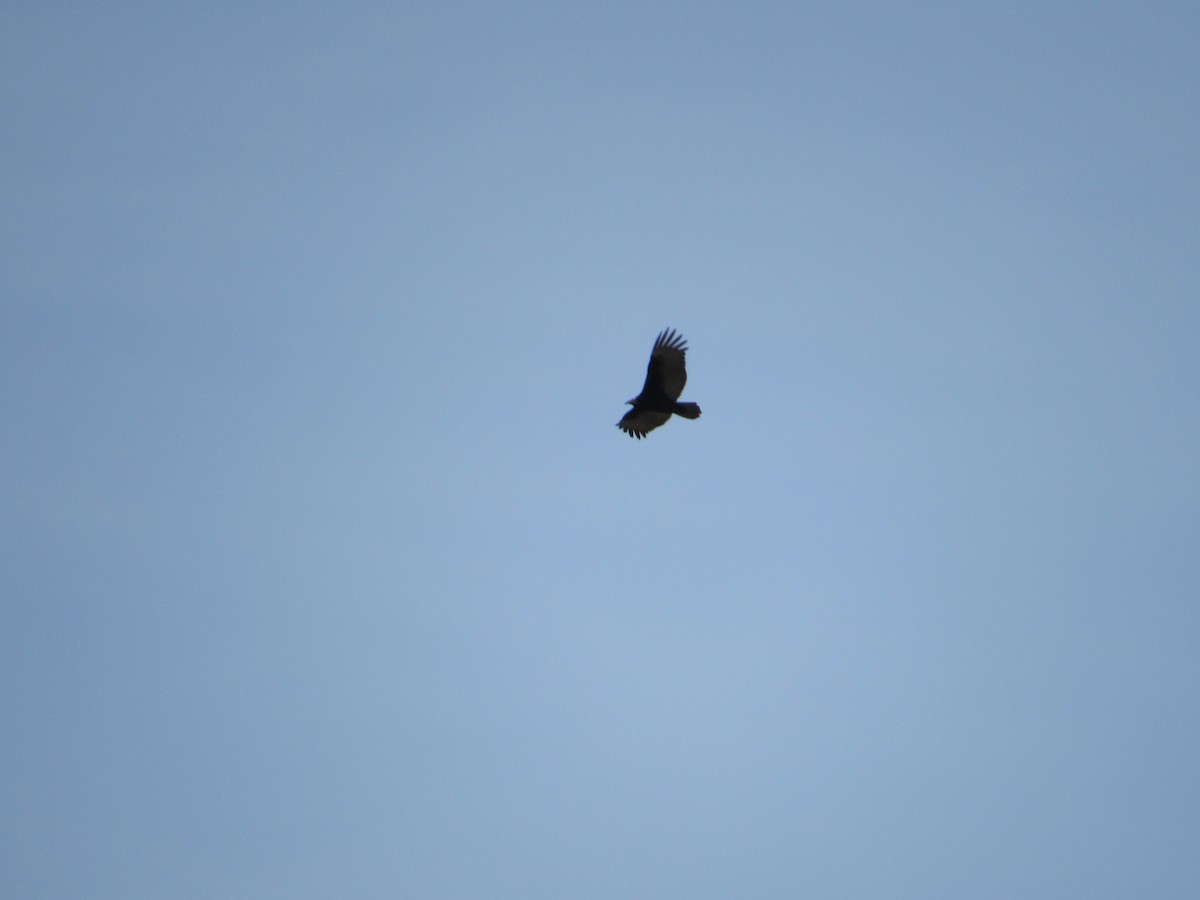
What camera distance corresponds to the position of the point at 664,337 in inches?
1606

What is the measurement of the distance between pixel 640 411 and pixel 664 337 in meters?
2.40

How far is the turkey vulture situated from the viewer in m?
40.6

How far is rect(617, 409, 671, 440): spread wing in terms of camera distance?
4156 cm

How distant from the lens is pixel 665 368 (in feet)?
134

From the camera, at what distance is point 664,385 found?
4094 centimetres

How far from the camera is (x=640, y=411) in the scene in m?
41.6

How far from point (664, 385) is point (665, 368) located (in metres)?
0.52

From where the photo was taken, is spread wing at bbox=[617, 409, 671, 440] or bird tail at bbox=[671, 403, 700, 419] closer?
bird tail at bbox=[671, 403, 700, 419]

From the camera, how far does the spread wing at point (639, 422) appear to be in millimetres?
41562

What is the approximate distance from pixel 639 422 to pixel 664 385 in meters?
1.56

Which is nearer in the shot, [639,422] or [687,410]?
[687,410]

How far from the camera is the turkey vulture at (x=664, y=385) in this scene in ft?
133

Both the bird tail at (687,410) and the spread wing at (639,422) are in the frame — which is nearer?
the bird tail at (687,410)
